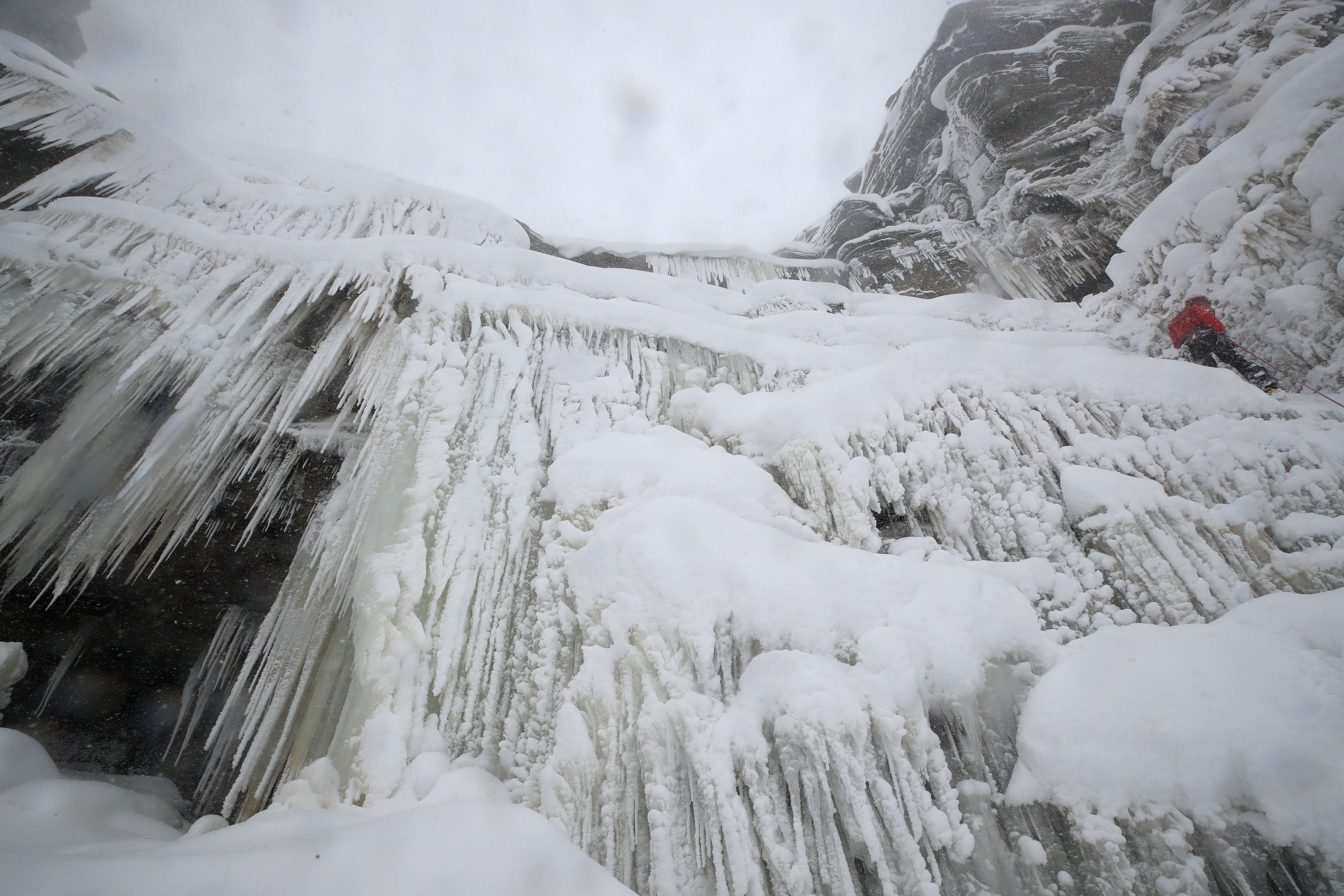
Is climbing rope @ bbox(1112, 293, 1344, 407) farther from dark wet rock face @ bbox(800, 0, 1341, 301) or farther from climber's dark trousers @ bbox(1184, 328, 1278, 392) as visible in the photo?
dark wet rock face @ bbox(800, 0, 1341, 301)

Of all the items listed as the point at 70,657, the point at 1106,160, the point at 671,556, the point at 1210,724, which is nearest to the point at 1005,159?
the point at 1106,160

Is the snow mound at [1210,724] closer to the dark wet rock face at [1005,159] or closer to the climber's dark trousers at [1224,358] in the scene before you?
the climber's dark trousers at [1224,358]

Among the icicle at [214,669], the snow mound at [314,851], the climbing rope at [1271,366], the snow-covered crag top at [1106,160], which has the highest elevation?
the snow-covered crag top at [1106,160]

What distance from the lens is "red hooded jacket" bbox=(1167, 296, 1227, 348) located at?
383 centimetres

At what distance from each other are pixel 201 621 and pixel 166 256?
291 cm

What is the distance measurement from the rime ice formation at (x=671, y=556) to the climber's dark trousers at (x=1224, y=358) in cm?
19

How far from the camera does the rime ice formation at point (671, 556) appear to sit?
176 cm

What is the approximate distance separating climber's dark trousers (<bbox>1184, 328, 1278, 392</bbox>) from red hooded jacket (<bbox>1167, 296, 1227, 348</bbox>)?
2.1 inches

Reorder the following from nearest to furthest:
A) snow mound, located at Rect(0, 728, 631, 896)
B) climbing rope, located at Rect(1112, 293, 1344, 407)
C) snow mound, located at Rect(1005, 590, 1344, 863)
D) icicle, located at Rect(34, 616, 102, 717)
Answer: snow mound, located at Rect(0, 728, 631, 896) < snow mound, located at Rect(1005, 590, 1344, 863) < climbing rope, located at Rect(1112, 293, 1344, 407) < icicle, located at Rect(34, 616, 102, 717)

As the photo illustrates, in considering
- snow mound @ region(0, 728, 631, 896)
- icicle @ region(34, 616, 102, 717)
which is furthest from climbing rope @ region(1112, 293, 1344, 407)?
icicle @ region(34, 616, 102, 717)

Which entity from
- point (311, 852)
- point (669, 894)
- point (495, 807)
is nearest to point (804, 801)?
point (669, 894)

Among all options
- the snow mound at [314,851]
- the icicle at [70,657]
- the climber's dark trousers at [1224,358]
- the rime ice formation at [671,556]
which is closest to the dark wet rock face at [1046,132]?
the rime ice formation at [671,556]

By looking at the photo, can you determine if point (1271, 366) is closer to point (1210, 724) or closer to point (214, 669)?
point (1210, 724)

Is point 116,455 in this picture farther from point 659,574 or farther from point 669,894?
point 669,894
